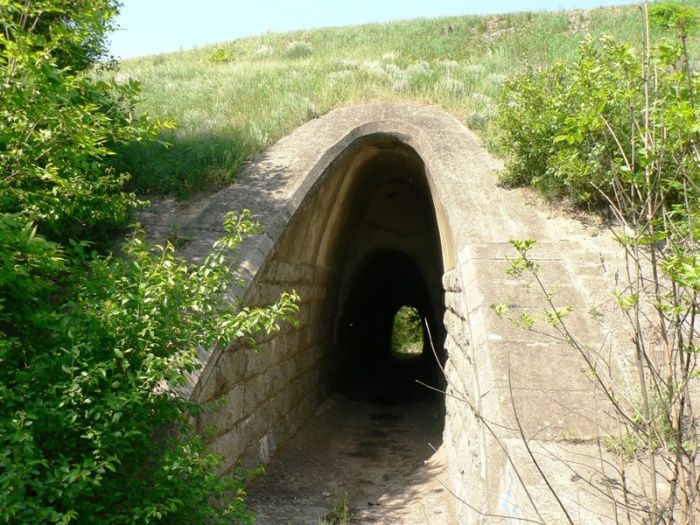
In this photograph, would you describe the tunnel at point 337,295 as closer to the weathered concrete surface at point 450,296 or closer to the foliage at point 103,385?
the weathered concrete surface at point 450,296

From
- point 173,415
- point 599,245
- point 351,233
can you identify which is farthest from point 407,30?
point 173,415

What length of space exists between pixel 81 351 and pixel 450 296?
13.5 ft

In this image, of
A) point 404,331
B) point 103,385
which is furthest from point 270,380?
point 404,331

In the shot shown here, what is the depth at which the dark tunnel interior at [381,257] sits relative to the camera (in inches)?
375

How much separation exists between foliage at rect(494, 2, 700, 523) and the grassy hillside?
1.49 m

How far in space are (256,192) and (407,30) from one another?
44.0ft

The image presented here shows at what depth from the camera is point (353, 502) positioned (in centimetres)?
545

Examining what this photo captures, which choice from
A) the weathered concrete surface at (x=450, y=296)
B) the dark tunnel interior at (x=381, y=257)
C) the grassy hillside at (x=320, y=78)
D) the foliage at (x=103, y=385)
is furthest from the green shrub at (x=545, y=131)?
the foliage at (x=103, y=385)

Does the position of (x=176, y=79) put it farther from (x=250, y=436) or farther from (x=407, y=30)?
(x=250, y=436)

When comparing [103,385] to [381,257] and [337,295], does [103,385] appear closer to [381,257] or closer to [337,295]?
[337,295]

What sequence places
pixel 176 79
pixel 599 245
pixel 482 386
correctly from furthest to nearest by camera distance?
pixel 176 79 < pixel 599 245 < pixel 482 386

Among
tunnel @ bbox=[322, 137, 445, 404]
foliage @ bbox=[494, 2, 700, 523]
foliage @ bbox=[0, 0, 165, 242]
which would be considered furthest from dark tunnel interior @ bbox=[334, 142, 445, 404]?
foliage @ bbox=[0, 0, 165, 242]

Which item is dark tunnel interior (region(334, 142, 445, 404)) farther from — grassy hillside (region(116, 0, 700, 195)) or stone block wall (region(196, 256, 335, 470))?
stone block wall (region(196, 256, 335, 470))

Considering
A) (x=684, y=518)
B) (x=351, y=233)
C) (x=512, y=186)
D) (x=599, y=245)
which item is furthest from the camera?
(x=351, y=233)
